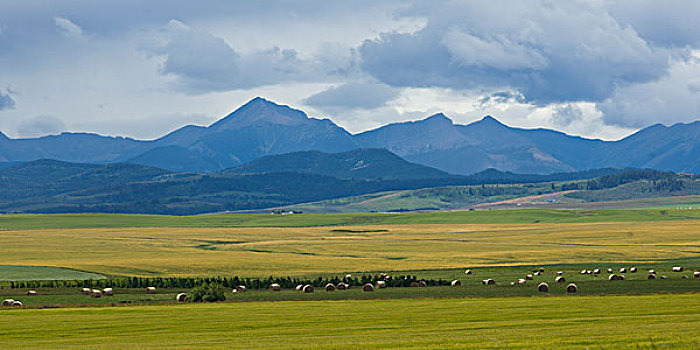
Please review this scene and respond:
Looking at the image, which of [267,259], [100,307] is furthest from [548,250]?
[100,307]

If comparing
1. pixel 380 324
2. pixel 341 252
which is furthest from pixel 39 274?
pixel 380 324

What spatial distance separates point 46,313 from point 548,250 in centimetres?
8285

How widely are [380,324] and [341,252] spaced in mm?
83986

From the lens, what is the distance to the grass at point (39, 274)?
7931cm

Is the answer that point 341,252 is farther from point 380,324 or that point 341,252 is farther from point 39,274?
point 380,324

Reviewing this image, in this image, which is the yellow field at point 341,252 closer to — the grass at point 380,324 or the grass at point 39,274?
the grass at point 39,274

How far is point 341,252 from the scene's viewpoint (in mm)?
124312

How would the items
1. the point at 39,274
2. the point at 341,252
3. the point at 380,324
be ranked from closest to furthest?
the point at 380,324 < the point at 39,274 < the point at 341,252

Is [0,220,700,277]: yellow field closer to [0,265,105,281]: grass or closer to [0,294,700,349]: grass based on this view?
[0,265,105,281]: grass

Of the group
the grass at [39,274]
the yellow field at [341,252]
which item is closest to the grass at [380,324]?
the grass at [39,274]

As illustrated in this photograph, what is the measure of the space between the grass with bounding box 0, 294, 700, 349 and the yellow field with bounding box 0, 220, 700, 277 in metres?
37.1

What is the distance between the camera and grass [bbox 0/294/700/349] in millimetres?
31859

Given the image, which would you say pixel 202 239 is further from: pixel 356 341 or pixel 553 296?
pixel 356 341

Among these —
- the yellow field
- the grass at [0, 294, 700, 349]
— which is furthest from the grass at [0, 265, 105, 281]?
the grass at [0, 294, 700, 349]
